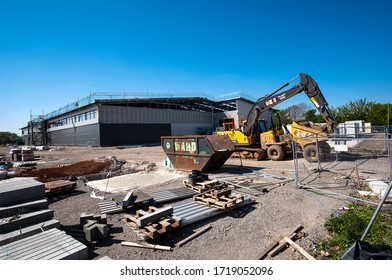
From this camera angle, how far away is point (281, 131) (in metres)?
15.4

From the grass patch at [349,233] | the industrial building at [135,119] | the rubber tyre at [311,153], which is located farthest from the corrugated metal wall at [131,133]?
the grass patch at [349,233]

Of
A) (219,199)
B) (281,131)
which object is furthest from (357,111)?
(219,199)

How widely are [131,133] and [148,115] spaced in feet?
14.9

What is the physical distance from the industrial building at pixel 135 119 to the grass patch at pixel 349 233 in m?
32.6

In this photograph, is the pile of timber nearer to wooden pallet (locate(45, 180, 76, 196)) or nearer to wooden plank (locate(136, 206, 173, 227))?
wooden plank (locate(136, 206, 173, 227))

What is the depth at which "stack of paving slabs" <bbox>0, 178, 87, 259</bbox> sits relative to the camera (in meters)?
3.70

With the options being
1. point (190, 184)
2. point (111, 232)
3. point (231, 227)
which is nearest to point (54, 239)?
point (111, 232)

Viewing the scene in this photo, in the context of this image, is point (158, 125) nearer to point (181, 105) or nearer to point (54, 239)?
point (181, 105)

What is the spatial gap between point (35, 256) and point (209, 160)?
7.51 meters

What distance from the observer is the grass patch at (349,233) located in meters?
4.05

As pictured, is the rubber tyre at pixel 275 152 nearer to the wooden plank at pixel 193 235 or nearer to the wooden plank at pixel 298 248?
the wooden plank at pixel 193 235

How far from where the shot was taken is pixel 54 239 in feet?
13.3

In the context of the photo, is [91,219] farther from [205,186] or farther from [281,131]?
[281,131]

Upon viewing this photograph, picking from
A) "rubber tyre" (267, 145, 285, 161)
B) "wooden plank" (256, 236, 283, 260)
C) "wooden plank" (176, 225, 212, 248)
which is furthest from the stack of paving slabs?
"rubber tyre" (267, 145, 285, 161)
